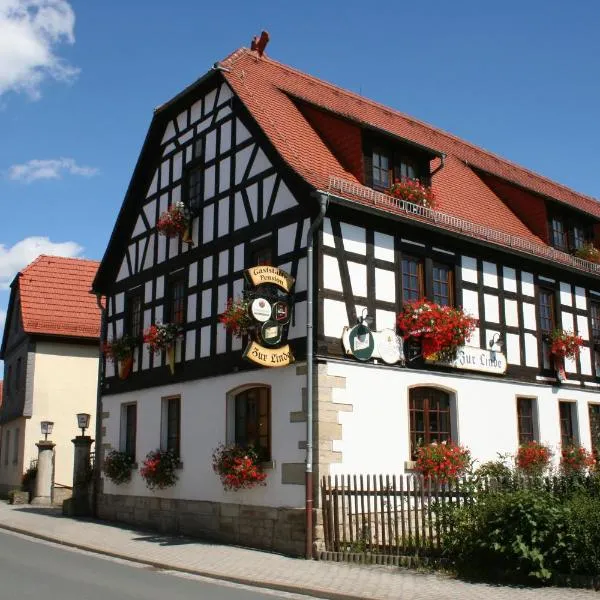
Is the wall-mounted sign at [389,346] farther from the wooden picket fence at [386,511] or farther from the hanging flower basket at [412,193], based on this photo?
the hanging flower basket at [412,193]

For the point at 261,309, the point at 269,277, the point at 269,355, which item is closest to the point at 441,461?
the point at 269,355

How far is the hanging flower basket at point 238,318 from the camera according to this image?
14.6m

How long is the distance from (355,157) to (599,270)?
8028 millimetres

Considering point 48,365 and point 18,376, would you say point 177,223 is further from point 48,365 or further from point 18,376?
point 18,376

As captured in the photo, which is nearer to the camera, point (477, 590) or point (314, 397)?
point (477, 590)

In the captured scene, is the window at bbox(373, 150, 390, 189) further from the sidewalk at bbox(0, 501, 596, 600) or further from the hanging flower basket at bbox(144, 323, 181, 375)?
the sidewalk at bbox(0, 501, 596, 600)

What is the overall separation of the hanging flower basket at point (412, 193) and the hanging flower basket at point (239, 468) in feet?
19.0

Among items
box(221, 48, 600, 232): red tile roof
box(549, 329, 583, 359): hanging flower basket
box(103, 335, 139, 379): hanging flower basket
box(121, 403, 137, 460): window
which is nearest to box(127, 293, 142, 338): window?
box(103, 335, 139, 379): hanging flower basket

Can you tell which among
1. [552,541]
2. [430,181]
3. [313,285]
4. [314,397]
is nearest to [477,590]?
[552,541]

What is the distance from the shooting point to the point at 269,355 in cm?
1391

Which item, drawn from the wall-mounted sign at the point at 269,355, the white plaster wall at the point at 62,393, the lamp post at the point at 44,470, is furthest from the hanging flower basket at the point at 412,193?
the white plaster wall at the point at 62,393

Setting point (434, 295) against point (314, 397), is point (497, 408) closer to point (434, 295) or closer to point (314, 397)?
point (434, 295)

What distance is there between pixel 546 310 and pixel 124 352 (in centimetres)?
1022

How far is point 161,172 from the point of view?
19875mm
